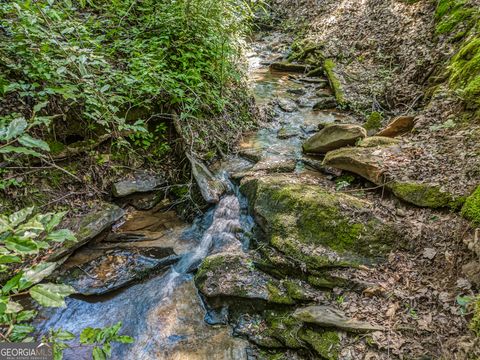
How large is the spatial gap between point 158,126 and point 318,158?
319cm

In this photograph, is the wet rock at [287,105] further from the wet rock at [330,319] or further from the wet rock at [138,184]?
the wet rock at [330,319]

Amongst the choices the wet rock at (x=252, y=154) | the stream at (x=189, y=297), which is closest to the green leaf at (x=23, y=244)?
the stream at (x=189, y=297)

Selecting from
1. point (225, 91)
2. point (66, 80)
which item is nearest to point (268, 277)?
point (66, 80)

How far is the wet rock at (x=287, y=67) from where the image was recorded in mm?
11062

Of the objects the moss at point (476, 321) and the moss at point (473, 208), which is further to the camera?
the moss at point (473, 208)

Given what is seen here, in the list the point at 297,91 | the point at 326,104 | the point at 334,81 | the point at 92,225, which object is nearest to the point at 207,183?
the point at 92,225

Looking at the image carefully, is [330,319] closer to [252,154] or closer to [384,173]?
[384,173]

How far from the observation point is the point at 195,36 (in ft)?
18.9

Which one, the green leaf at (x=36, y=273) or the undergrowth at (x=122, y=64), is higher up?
the undergrowth at (x=122, y=64)

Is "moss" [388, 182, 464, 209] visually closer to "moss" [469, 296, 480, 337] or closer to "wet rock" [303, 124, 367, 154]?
"moss" [469, 296, 480, 337]

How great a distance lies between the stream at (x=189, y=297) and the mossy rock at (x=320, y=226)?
2.01ft

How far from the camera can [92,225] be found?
14.9 ft

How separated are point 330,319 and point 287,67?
393 inches

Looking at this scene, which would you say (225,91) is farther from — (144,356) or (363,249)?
(144,356)
